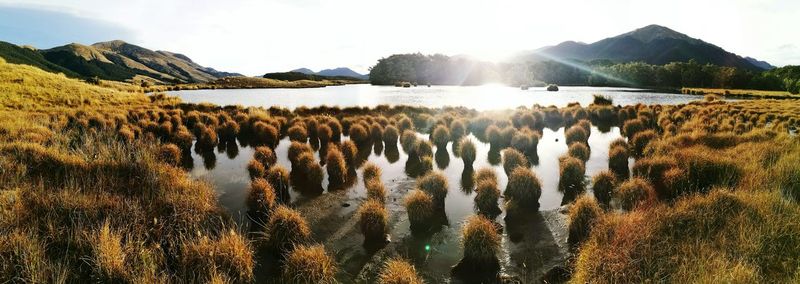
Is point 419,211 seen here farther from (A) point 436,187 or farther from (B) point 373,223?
(A) point 436,187

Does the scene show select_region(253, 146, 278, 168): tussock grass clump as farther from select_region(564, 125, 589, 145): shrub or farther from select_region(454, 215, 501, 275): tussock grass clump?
select_region(564, 125, 589, 145): shrub

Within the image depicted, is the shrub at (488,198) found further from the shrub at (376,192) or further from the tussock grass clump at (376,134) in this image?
the tussock grass clump at (376,134)

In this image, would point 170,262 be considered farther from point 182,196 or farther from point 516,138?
point 516,138

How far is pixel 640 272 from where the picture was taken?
6965 mm

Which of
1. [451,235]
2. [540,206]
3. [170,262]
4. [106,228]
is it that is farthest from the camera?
[540,206]

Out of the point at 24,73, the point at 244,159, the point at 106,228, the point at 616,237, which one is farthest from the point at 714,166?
the point at 24,73

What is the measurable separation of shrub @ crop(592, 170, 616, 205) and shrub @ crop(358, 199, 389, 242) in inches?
284

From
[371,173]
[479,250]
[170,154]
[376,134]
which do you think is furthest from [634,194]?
[170,154]

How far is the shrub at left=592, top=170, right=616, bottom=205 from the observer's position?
1287cm

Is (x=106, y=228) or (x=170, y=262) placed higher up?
(x=106, y=228)

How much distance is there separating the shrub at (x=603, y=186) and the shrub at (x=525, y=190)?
1.87 meters

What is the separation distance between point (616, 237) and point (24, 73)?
5334cm

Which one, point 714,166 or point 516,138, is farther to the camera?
point 516,138

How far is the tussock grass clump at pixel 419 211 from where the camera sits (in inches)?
432
